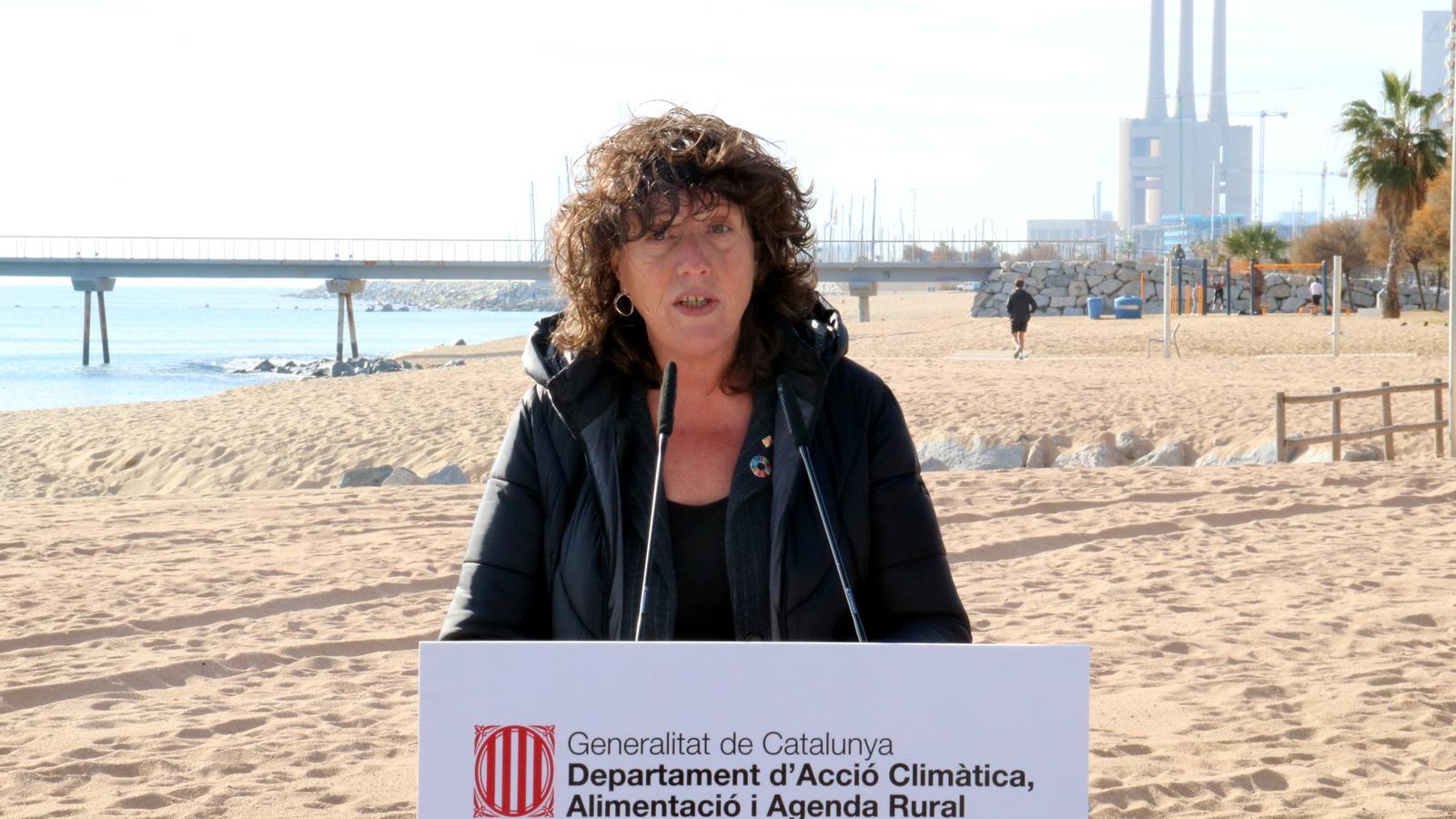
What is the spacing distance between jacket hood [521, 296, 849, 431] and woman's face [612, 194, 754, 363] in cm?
12

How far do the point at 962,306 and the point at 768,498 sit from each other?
6272cm

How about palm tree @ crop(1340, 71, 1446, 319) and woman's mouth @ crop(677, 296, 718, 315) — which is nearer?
woman's mouth @ crop(677, 296, 718, 315)

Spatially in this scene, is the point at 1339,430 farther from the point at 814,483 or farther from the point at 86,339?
the point at 86,339

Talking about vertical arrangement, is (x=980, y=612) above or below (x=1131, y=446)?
below

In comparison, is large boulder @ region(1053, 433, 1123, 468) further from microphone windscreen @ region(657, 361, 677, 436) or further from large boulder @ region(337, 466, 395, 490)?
microphone windscreen @ region(657, 361, 677, 436)

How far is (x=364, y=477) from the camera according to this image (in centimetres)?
1296

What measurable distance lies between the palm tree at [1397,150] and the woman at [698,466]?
3920cm

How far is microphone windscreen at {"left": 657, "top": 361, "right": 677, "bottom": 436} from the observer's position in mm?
2088

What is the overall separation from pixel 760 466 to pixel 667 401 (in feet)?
0.59

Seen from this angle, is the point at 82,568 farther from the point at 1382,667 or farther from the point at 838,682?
the point at 838,682

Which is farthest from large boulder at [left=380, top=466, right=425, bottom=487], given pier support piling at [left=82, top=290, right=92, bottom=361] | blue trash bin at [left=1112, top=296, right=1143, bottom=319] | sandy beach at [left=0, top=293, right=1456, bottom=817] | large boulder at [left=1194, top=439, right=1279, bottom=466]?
pier support piling at [left=82, top=290, right=92, bottom=361]

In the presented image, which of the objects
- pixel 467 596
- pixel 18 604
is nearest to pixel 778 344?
pixel 467 596

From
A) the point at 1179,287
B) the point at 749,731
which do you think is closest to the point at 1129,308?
the point at 1179,287

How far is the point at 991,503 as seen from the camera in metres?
10.5
